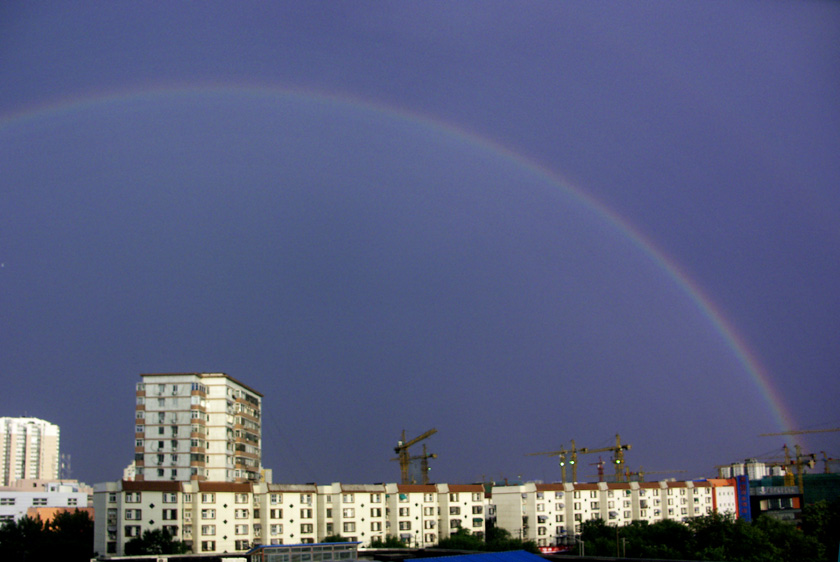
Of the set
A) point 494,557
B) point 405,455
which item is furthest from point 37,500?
point 494,557

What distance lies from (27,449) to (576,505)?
108580 millimetres

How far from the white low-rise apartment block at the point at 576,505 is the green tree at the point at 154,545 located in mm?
21317

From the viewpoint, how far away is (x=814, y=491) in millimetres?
72562

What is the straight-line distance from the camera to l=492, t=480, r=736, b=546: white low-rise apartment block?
161 ft

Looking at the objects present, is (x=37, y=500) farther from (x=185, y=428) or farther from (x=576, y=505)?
(x=576, y=505)

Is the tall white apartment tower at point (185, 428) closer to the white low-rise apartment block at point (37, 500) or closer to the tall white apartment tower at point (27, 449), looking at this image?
the white low-rise apartment block at point (37, 500)

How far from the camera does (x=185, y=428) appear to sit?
42594 mm

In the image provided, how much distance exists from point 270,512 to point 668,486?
31574 millimetres

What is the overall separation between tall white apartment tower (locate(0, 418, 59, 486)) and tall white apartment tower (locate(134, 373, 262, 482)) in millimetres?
95780

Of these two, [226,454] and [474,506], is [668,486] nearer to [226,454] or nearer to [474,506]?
[474,506]

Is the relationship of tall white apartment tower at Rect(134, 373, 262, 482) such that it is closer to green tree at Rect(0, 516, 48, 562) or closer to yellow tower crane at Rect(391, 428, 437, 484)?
green tree at Rect(0, 516, 48, 562)

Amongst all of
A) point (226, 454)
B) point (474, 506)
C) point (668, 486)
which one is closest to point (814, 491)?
point (668, 486)

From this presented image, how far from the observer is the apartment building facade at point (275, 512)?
35500 mm

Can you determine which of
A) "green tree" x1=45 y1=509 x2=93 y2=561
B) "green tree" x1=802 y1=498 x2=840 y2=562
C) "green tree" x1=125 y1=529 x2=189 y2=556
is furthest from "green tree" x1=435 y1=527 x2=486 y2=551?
"green tree" x1=45 y1=509 x2=93 y2=561
